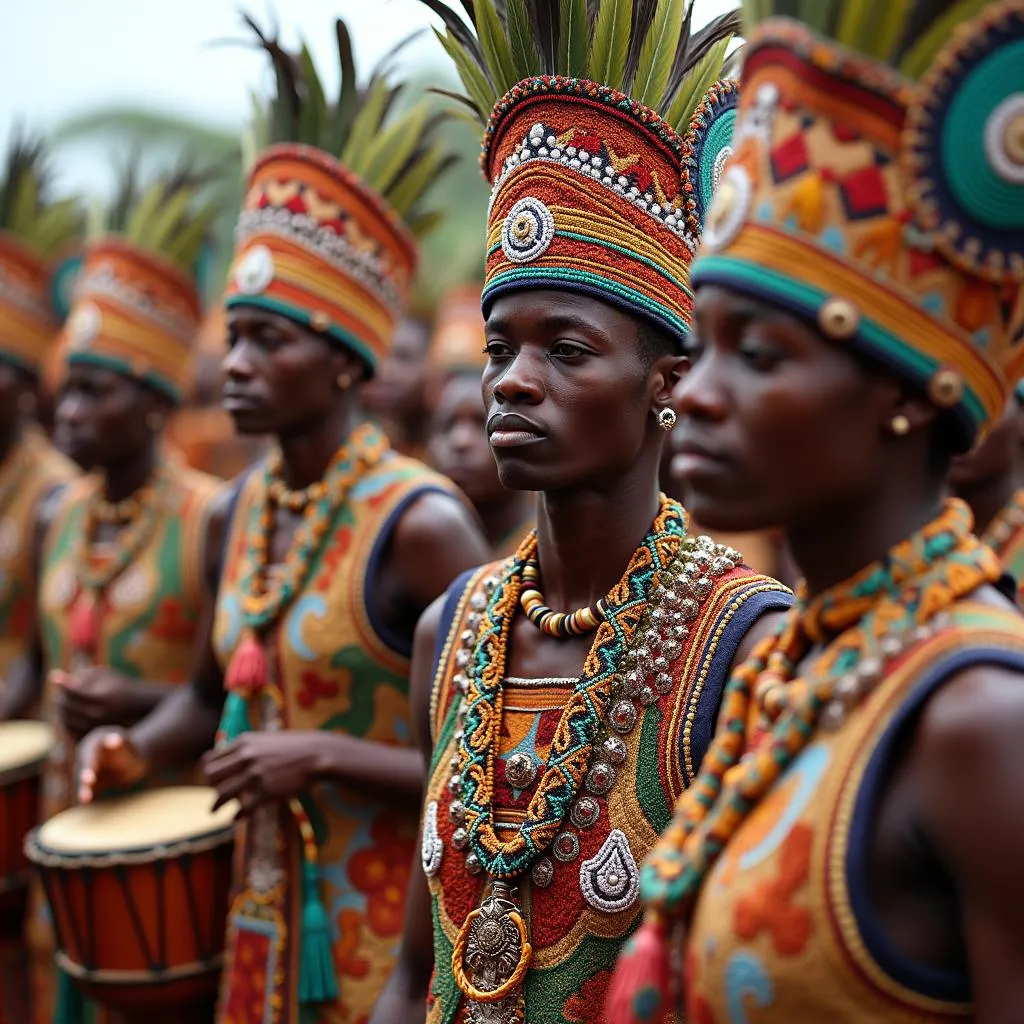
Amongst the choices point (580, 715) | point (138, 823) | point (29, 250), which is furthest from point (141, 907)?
point (29, 250)

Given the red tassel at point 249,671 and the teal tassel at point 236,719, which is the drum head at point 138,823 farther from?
the red tassel at point 249,671

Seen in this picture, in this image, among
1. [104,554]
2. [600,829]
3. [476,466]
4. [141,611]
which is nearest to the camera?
[600,829]

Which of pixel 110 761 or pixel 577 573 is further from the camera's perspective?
pixel 110 761

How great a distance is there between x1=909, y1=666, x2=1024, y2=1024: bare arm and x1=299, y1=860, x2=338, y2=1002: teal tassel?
2470 mm

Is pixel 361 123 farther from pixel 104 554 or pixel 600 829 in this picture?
pixel 600 829

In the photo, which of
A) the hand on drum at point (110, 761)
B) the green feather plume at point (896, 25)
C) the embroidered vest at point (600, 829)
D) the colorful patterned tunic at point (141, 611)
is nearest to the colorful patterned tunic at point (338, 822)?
the hand on drum at point (110, 761)

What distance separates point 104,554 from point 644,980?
424 cm

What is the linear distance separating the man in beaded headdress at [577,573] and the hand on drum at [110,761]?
6.49 feet

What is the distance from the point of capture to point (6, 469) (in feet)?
23.7

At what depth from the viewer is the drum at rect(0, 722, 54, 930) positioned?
5730 millimetres

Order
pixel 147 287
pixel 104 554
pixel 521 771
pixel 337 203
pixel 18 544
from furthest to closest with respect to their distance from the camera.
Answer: pixel 18 544
pixel 147 287
pixel 104 554
pixel 337 203
pixel 521 771

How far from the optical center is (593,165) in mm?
2824

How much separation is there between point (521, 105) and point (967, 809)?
178 centimetres

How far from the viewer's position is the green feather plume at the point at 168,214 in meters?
6.14
